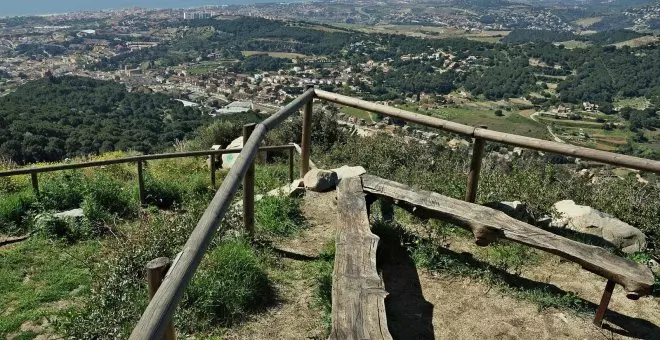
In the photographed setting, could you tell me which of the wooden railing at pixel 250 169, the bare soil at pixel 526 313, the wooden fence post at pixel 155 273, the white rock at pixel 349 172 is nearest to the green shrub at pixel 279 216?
the wooden railing at pixel 250 169

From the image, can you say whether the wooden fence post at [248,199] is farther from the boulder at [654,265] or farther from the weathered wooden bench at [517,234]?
the boulder at [654,265]

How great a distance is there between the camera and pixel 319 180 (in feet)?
20.0

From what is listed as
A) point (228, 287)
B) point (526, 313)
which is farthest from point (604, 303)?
point (228, 287)

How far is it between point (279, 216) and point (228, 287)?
1.65 metres

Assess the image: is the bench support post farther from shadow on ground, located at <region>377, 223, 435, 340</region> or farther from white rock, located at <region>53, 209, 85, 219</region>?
white rock, located at <region>53, 209, 85, 219</region>

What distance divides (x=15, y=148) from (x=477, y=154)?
20066 mm

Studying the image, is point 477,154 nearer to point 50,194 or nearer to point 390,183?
point 390,183

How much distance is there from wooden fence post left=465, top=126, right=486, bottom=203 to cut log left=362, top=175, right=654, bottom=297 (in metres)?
0.71

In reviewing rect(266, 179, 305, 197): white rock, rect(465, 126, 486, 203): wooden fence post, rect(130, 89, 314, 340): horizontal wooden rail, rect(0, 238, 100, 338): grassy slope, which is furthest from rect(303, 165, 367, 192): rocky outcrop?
rect(130, 89, 314, 340): horizontal wooden rail

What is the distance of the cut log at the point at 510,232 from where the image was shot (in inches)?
130

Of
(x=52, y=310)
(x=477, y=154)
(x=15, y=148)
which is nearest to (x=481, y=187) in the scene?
Answer: (x=477, y=154)

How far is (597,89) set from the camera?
57125mm

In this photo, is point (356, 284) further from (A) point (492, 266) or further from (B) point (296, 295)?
(A) point (492, 266)

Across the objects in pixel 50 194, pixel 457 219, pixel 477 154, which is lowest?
pixel 50 194
